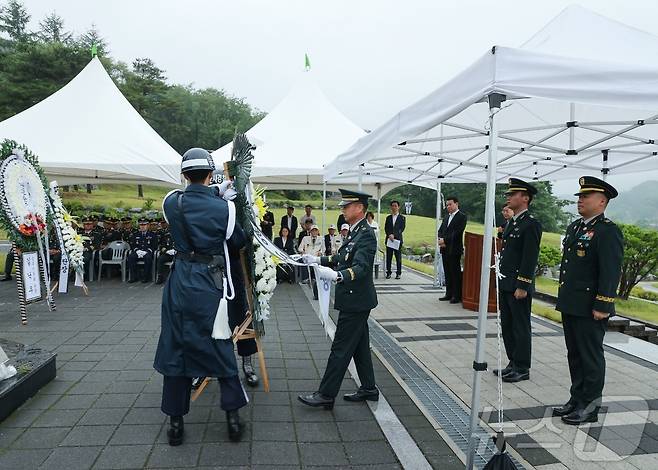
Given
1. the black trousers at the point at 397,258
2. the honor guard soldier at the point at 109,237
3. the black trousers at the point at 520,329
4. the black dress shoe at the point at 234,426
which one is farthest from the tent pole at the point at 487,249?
the honor guard soldier at the point at 109,237

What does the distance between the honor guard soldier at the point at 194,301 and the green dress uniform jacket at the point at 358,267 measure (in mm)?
992

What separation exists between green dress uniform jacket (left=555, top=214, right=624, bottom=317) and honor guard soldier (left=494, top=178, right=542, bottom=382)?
59 cm

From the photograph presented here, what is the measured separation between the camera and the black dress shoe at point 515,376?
15.1ft

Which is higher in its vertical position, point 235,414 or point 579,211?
point 579,211

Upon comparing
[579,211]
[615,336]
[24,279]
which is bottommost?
[615,336]

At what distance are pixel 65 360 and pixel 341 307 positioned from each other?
319 cm

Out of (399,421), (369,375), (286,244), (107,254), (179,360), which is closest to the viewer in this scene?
(179,360)

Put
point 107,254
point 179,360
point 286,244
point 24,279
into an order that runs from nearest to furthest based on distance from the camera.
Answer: point 179,360 → point 24,279 → point 107,254 → point 286,244

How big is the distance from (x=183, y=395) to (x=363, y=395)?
1.57 metres

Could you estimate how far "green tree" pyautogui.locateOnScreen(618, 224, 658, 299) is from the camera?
923 centimetres

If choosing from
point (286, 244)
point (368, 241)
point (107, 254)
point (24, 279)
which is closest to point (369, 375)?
point (368, 241)

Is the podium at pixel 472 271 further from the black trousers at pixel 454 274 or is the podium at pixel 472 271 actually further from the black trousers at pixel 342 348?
the black trousers at pixel 342 348

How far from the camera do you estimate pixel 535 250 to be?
4578mm

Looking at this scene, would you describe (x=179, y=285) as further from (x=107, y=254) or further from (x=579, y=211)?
(x=107, y=254)
